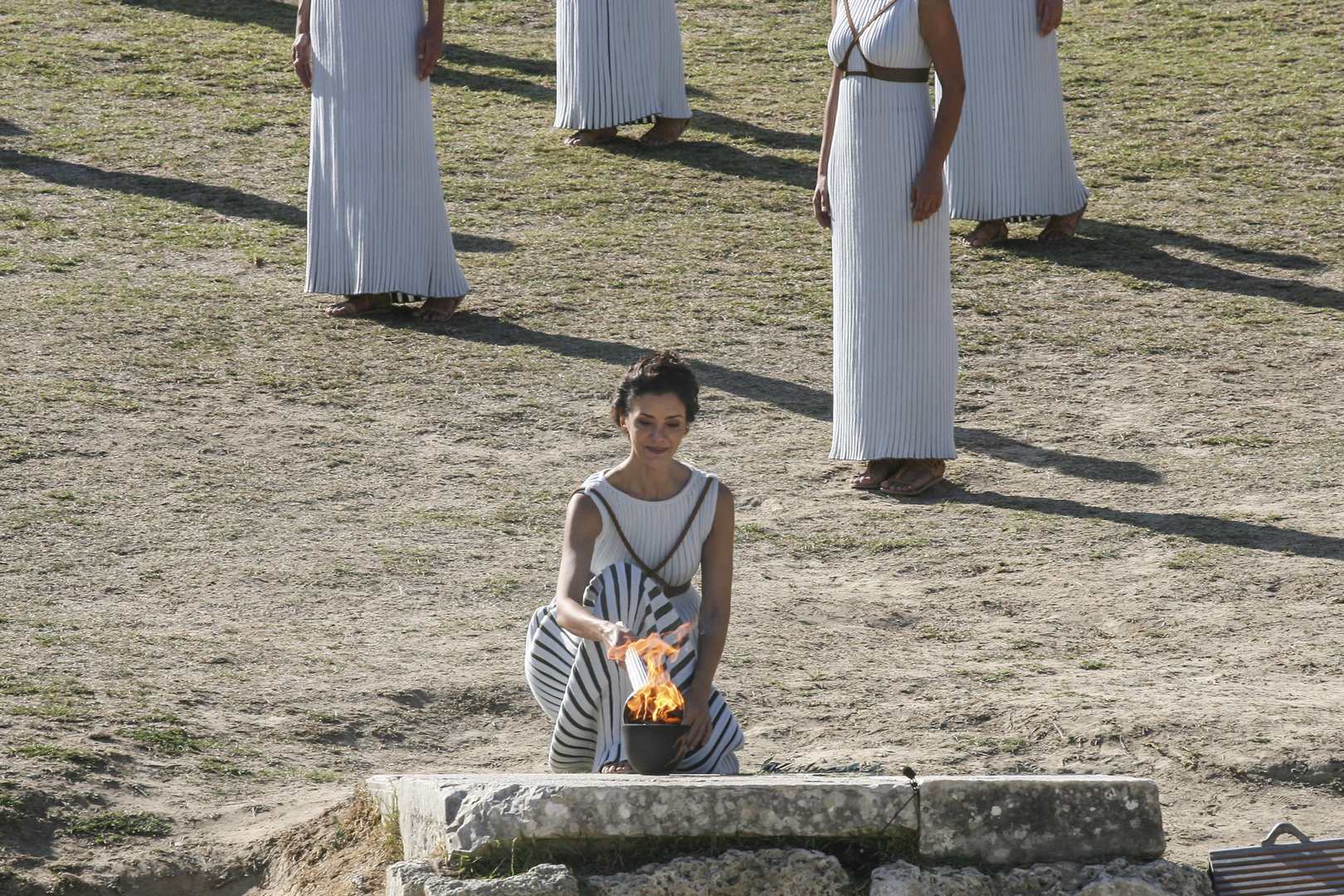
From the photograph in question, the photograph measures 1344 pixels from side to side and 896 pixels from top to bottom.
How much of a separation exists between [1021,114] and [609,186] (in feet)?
8.22

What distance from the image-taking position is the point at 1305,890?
306cm

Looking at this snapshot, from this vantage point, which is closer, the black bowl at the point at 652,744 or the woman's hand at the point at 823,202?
the black bowl at the point at 652,744

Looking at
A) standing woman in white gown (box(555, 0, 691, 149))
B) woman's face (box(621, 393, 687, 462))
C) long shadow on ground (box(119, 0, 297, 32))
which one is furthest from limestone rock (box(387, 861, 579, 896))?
long shadow on ground (box(119, 0, 297, 32))

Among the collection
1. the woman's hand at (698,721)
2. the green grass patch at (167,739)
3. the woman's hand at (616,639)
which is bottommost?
the green grass patch at (167,739)

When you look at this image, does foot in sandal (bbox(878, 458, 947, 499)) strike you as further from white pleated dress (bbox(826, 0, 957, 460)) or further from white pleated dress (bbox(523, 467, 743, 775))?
white pleated dress (bbox(523, 467, 743, 775))

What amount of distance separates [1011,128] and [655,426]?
5.20 metres

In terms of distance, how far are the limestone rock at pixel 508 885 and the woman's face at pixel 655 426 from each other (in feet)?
3.34

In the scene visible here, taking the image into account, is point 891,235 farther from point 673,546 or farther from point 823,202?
point 673,546

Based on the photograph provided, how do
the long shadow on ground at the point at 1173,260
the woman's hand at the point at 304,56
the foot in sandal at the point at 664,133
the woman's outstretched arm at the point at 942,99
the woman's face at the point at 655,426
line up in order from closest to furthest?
1. the woman's face at the point at 655,426
2. the woman's outstretched arm at the point at 942,99
3. the woman's hand at the point at 304,56
4. the long shadow on ground at the point at 1173,260
5. the foot in sandal at the point at 664,133

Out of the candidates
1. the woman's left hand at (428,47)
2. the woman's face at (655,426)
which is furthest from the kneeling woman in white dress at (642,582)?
the woman's left hand at (428,47)

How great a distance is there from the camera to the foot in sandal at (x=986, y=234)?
338 inches

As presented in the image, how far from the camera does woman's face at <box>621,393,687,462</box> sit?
3.58m

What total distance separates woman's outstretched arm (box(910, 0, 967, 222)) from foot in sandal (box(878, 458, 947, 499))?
0.92m

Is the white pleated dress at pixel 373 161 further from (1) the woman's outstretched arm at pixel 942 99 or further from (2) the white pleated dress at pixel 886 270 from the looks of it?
(1) the woman's outstretched arm at pixel 942 99
